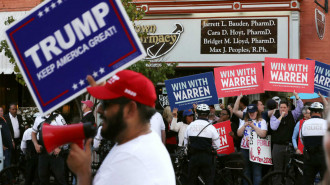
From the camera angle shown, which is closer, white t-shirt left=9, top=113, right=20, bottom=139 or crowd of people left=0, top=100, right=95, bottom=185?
crowd of people left=0, top=100, right=95, bottom=185

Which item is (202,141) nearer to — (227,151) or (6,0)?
(227,151)

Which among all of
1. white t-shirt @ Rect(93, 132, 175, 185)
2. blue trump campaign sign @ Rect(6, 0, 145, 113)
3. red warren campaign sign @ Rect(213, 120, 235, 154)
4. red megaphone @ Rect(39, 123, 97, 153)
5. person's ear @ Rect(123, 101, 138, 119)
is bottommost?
red warren campaign sign @ Rect(213, 120, 235, 154)

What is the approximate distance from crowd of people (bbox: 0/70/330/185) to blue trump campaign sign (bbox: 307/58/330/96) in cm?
108

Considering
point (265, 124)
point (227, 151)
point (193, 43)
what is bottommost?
point (227, 151)

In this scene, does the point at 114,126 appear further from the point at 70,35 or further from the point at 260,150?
the point at 260,150

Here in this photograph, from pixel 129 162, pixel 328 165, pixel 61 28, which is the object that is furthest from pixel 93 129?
pixel 328 165

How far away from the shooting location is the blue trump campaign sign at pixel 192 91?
440 inches

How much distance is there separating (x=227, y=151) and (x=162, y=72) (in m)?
4.33

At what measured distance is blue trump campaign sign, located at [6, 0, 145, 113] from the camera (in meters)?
3.12

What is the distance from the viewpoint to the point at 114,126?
2520 millimetres

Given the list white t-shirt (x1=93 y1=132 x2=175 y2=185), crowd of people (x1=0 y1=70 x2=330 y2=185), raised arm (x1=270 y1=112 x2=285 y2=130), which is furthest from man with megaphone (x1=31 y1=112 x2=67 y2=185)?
white t-shirt (x1=93 y1=132 x2=175 y2=185)

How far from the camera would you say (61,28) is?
3.18 metres

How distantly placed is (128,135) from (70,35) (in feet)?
3.17

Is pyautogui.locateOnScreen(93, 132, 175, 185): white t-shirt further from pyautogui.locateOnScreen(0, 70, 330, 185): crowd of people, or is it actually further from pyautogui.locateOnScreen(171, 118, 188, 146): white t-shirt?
pyautogui.locateOnScreen(171, 118, 188, 146): white t-shirt
